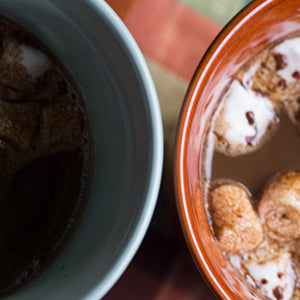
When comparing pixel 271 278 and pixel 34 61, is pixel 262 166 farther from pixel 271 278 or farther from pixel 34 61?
pixel 34 61

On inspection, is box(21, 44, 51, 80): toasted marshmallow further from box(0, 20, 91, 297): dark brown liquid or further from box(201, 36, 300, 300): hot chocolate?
box(201, 36, 300, 300): hot chocolate

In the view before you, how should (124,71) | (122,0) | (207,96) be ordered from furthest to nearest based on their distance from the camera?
(122,0) → (207,96) → (124,71)

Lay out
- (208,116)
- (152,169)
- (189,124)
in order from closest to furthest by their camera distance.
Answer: (152,169)
(189,124)
(208,116)

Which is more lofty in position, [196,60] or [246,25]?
Answer: [246,25]

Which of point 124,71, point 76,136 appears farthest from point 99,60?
point 76,136

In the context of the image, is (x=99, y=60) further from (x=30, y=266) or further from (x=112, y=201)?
(x=30, y=266)

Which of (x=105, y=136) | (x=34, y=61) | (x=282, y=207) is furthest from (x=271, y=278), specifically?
(x=34, y=61)

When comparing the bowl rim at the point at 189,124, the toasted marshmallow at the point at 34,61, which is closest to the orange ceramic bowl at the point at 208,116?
the bowl rim at the point at 189,124
